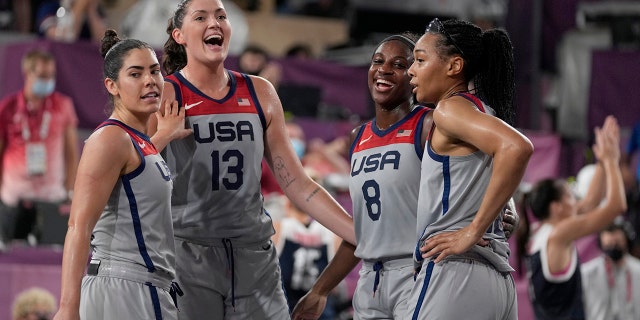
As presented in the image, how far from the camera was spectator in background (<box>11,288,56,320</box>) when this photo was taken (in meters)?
7.78

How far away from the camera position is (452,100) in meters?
4.45

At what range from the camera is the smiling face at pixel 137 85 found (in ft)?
15.9

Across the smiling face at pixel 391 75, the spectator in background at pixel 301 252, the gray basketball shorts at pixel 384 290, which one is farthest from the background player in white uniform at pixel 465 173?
the spectator in background at pixel 301 252

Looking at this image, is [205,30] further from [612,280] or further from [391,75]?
[612,280]

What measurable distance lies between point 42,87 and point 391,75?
502 centimetres

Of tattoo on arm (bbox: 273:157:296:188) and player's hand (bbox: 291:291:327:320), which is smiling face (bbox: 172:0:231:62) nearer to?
tattoo on arm (bbox: 273:157:296:188)

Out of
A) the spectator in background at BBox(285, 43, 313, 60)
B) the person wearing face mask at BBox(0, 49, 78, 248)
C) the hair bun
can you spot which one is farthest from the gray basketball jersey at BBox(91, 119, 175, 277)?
the spectator in background at BBox(285, 43, 313, 60)

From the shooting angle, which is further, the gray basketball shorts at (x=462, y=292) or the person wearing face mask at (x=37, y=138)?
the person wearing face mask at (x=37, y=138)

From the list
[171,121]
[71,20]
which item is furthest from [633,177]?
[171,121]

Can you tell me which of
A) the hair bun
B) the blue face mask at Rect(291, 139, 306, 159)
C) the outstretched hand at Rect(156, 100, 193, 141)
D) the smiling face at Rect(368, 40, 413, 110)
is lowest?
the blue face mask at Rect(291, 139, 306, 159)

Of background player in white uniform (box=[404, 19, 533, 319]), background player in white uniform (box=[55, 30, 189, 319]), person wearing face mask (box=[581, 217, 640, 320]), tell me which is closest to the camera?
background player in white uniform (box=[404, 19, 533, 319])

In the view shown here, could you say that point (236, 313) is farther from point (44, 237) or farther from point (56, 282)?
point (44, 237)

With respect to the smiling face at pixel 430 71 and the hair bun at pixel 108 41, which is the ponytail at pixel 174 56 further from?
the smiling face at pixel 430 71

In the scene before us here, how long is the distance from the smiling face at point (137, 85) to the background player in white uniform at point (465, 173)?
1.09 m
